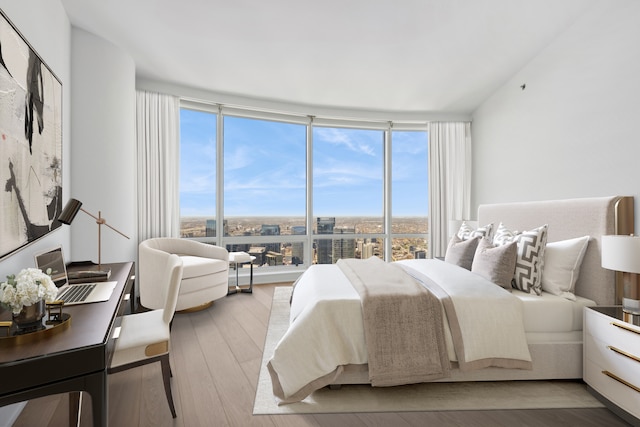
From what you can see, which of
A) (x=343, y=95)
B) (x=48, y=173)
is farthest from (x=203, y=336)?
(x=343, y=95)

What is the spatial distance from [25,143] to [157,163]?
7.49ft

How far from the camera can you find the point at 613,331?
5.90 feet

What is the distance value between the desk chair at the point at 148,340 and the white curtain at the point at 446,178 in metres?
4.14

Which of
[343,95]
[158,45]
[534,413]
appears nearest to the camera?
[534,413]

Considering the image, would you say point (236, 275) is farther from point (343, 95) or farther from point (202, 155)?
point (343, 95)

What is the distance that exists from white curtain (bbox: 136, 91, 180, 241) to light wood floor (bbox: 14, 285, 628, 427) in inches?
76.1

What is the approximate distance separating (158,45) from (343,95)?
2.31 metres

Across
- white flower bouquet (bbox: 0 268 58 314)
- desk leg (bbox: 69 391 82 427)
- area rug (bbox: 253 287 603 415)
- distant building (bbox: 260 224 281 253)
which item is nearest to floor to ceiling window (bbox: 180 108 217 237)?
distant building (bbox: 260 224 281 253)

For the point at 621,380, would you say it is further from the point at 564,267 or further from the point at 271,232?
the point at 271,232

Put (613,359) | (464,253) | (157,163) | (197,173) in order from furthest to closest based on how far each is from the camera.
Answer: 1. (197,173)
2. (157,163)
3. (464,253)
4. (613,359)

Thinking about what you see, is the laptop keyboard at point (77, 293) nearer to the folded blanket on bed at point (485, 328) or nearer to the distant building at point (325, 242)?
the folded blanket on bed at point (485, 328)

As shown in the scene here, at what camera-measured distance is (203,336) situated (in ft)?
9.24

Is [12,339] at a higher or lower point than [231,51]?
lower

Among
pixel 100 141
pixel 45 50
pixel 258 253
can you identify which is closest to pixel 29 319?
pixel 45 50
